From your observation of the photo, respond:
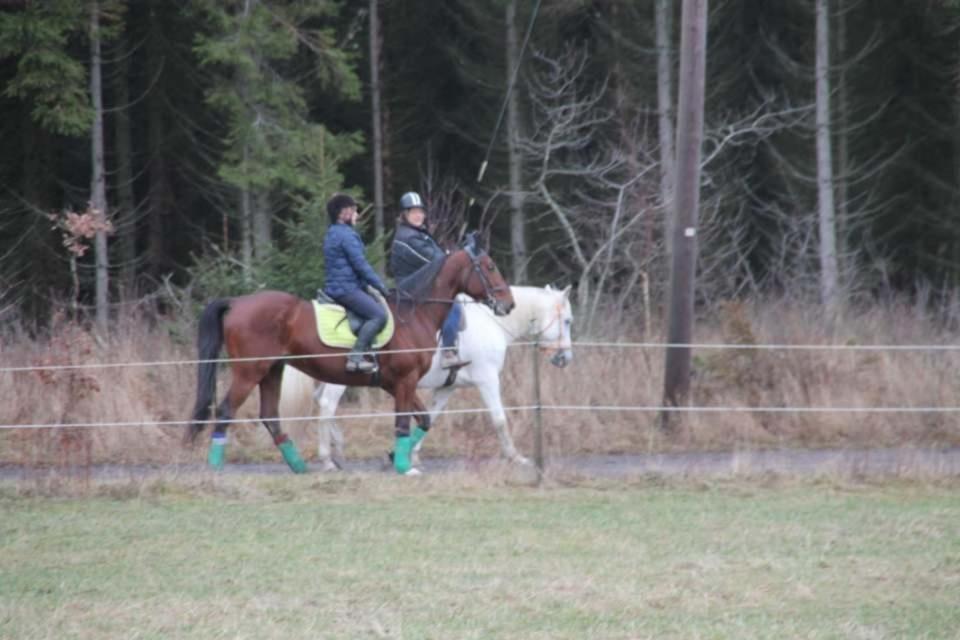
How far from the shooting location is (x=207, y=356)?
13.9 meters

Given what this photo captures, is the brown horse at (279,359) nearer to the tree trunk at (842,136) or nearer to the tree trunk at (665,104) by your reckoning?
the tree trunk at (665,104)

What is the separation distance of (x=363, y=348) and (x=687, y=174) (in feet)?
14.1

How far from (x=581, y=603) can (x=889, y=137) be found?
103ft

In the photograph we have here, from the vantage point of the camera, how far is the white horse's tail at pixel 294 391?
14789 mm

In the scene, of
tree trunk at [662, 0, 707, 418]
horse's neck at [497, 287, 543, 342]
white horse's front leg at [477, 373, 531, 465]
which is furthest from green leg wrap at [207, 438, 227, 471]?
tree trunk at [662, 0, 707, 418]

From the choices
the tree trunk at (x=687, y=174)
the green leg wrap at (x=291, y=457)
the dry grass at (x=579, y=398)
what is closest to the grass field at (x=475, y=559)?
the green leg wrap at (x=291, y=457)

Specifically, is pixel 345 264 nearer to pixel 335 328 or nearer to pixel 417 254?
pixel 335 328

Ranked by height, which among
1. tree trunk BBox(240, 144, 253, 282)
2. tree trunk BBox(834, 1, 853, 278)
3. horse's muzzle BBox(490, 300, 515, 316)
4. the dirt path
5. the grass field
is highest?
tree trunk BBox(834, 1, 853, 278)

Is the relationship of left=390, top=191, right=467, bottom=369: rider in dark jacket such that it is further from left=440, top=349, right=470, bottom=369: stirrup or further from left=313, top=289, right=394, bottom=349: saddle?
left=313, top=289, right=394, bottom=349: saddle

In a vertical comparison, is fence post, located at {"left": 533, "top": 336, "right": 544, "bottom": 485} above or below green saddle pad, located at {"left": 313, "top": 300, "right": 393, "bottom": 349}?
below

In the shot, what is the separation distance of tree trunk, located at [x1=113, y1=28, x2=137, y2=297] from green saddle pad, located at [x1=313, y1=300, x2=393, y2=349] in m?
20.7

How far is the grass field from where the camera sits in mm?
7941

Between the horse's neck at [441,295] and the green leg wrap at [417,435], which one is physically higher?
the horse's neck at [441,295]

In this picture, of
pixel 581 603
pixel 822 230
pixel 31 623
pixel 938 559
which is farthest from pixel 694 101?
pixel 822 230
